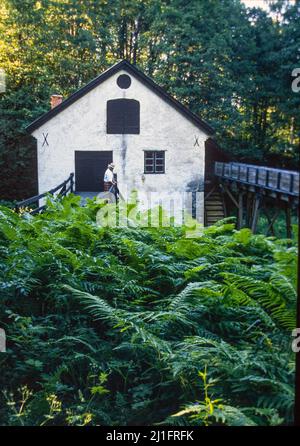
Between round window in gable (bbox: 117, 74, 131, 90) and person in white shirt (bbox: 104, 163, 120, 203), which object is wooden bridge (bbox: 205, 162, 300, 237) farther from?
round window in gable (bbox: 117, 74, 131, 90)

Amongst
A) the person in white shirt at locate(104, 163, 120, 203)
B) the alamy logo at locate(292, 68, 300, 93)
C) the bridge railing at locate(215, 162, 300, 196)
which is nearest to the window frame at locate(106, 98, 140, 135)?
the person in white shirt at locate(104, 163, 120, 203)

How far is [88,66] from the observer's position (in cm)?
856

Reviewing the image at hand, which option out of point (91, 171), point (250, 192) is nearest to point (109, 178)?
point (91, 171)

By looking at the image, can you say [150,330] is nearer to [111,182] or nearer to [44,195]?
[111,182]

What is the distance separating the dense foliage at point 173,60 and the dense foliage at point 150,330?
1.89 feet

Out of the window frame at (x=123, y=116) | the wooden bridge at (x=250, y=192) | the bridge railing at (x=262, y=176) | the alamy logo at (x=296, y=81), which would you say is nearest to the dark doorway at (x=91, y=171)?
the window frame at (x=123, y=116)

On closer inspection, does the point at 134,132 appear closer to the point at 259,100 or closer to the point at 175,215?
the point at 175,215

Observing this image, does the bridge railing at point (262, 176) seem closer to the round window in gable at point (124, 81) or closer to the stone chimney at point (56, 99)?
the round window in gable at point (124, 81)

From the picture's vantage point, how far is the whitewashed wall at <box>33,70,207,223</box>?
13.3ft

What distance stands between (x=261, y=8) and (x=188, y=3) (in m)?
4.20

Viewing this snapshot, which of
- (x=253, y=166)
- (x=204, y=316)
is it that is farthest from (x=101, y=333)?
(x=253, y=166)

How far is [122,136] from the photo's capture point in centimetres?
602

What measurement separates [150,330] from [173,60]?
151 inches

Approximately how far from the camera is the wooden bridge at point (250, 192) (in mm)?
1507
